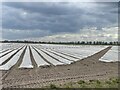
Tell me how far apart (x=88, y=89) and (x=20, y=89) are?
239 centimetres

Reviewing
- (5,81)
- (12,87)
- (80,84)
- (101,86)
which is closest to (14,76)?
(5,81)

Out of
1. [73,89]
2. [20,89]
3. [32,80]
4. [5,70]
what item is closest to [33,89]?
[20,89]

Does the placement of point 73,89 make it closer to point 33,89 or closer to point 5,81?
point 33,89

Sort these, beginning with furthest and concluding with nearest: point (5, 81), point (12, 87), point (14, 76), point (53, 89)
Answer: point (14, 76) < point (5, 81) < point (12, 87) < point (53, 89)

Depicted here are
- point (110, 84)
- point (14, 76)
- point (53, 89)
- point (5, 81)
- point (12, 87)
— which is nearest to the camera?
point (53, 89)

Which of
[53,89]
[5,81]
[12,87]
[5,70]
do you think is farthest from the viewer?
[5,70]

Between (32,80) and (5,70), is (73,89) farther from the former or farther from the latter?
(5,70)

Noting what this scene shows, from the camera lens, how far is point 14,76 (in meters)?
12.9

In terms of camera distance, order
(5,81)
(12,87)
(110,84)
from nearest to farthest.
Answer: (12,87) → (110,84) → (5,81)

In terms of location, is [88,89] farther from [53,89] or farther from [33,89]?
[33,89]

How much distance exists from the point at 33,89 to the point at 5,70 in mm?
5804

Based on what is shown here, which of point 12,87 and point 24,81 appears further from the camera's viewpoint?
point 24,81

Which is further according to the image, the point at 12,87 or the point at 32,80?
the point at 32,80

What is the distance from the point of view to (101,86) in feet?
33.1
